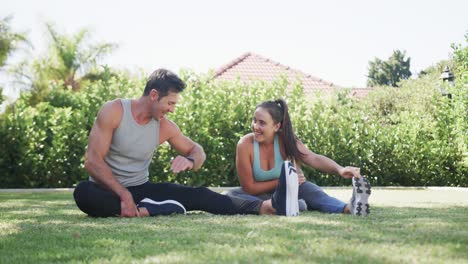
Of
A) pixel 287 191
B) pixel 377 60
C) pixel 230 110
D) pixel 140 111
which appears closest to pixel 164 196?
pixel 140 111

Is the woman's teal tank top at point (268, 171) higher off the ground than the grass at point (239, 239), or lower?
higher

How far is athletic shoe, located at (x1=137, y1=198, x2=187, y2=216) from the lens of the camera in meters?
5.46

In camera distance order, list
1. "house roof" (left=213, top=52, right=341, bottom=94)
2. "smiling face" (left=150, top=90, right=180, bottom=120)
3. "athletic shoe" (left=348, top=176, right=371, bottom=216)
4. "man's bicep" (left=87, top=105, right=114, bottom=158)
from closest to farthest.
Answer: "athletic shoe" (left=348, top=176, right=371, bottom=216) < "man's bicep" (left=87, top=105, right=114, bottom=158) < "smiling face" (left=150, top=90, right=180, bottom=120) < "house roof" (left=213, top=52, right=341, bottom=94)

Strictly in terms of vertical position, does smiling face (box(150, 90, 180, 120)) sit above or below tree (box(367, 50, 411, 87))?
below

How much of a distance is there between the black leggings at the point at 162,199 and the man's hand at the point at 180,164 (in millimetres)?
390

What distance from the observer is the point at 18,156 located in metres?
11.5

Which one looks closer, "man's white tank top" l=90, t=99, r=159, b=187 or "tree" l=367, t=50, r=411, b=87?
"man's white tank top" l=90, t=99, r=159, b=187

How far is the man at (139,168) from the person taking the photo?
5.36 meters

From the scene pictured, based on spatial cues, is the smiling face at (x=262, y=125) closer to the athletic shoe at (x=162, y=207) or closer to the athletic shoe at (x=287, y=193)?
the athletic shoe at (x=287, y=193)

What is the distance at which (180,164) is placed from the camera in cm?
528

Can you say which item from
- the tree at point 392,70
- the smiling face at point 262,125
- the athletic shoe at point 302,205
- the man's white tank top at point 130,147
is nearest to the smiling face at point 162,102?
the man's white tank top at point 130,147

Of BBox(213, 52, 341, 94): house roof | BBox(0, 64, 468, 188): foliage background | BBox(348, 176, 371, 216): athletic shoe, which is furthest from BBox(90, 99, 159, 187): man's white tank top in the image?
BBox(213, 52, 341, 94): house roof

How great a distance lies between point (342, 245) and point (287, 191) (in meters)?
1.92

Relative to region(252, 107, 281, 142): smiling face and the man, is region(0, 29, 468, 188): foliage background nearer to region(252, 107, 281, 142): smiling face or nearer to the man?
region(252, 107, 281, 142): smiling face
